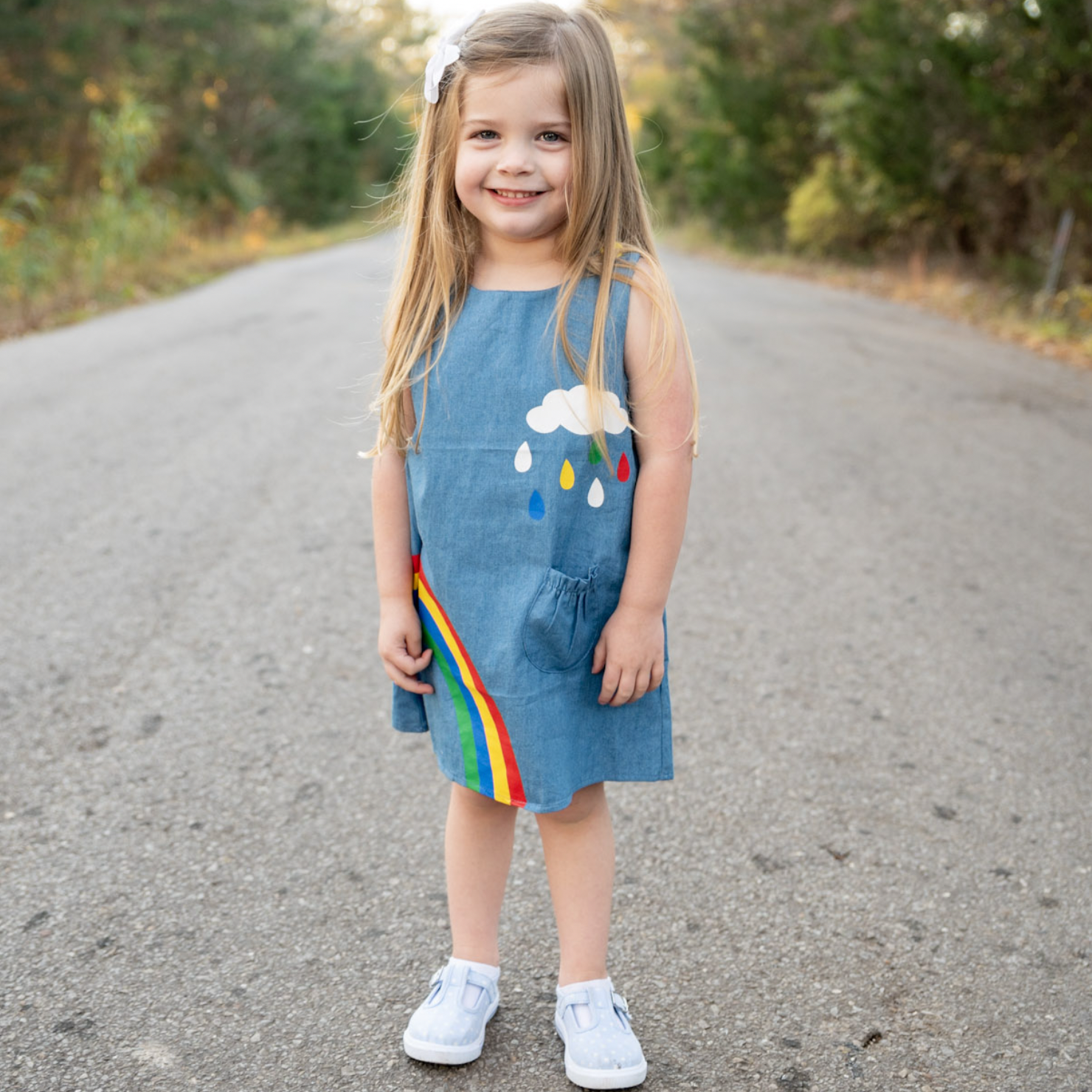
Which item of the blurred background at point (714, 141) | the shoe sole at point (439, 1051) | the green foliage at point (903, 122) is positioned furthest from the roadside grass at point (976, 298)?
the shoe sole at point (439, 1051)

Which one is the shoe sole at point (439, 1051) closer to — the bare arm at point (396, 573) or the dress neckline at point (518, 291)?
the bare arm at point (396, 573)

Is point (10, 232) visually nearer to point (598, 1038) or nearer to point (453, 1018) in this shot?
point (453, 1018)

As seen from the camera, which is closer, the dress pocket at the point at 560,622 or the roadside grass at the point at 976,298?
the dress pocket at the point at 560,622

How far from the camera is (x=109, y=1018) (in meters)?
1.77

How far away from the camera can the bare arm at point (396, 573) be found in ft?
5.59

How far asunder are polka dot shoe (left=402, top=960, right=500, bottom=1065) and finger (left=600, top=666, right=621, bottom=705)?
0.53 m

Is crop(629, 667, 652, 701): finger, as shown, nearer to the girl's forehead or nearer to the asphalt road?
the asphalt road

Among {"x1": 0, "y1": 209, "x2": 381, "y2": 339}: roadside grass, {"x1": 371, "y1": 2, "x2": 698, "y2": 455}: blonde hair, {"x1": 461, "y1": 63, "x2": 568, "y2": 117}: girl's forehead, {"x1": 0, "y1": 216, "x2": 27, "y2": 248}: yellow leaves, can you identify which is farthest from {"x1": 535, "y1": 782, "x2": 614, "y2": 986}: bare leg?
{"x1": 0, "y1": 216, "x2": 27, "y2": 248}: yellow leaves

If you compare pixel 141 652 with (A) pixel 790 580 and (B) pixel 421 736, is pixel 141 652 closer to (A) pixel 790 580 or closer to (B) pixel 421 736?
(B) pixel 421 736

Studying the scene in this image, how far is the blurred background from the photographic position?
1154cm

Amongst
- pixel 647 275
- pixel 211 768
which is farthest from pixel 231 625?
pixel 647 275

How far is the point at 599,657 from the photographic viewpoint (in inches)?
63.9

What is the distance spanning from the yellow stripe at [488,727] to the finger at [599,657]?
169mm

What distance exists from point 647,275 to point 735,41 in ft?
75.3
